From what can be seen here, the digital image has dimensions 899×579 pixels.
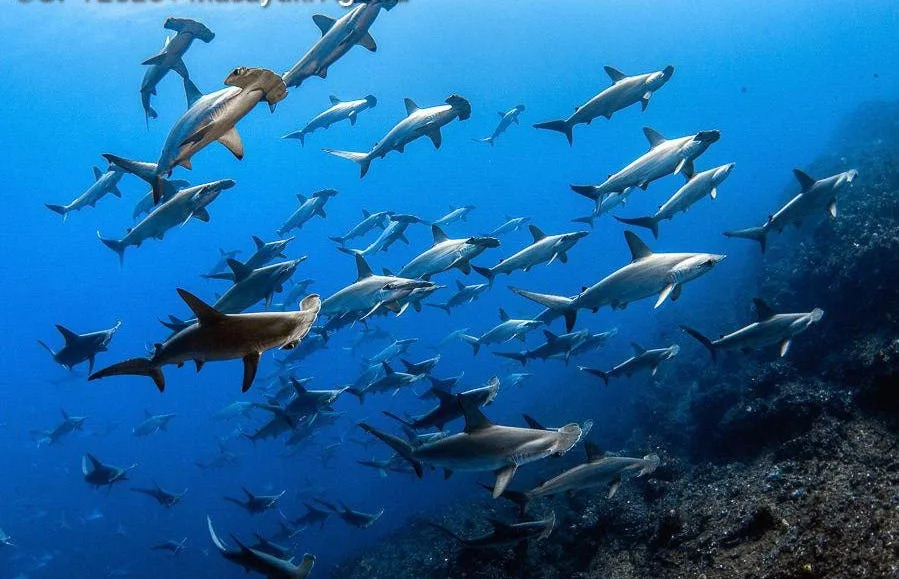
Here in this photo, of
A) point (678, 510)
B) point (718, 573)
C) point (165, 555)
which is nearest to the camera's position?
point (718, 573)

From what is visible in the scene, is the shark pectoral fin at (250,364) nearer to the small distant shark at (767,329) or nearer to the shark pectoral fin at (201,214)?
the shark pectoral fin at (201,214)

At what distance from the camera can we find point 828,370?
8.12 metres

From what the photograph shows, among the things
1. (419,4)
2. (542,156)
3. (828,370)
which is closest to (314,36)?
(419,4)

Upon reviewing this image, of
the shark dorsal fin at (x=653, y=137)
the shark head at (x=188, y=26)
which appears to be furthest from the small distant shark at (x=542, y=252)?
the shark head at (x=188, y=26)

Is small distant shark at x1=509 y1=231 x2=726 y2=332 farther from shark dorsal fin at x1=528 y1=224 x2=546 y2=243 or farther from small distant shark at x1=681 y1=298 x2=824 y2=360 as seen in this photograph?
shark dorsal fin at x1=528 y1=224 x2=546 y2=243

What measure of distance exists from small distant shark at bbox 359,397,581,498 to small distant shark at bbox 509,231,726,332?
2240mm

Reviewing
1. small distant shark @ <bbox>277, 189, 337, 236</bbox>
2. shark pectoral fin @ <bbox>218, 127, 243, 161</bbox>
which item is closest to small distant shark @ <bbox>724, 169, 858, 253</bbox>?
shark pectoral fin @ <bbox>218, 127, 243, 161</bbox>

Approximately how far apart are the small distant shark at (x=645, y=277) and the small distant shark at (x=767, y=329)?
99cm

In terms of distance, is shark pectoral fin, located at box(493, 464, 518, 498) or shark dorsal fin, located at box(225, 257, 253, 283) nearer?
shark pectoral fin, located at box(493, 464, 518, 498)

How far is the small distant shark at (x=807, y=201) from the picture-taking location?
26.4ft

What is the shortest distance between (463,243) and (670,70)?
182 inches

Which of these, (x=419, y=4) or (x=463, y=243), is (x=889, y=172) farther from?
(x=419, y=4)

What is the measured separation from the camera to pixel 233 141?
3.59 meters

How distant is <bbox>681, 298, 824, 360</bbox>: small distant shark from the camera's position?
6785 mm
